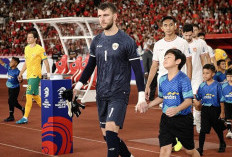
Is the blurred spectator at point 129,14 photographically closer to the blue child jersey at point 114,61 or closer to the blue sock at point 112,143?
the blue child jersey at point 114,61

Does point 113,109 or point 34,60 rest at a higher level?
point 113,109

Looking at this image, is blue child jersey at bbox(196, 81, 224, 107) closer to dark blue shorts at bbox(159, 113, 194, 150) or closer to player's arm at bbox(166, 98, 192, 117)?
dark blue shorts at bbox(159, 113, 194, 150)

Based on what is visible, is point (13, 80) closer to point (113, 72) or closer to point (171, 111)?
point (113, 72)

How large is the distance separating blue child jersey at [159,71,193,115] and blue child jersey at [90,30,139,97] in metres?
0.49

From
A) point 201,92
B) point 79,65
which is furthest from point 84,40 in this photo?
point 201,92

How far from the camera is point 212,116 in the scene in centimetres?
813

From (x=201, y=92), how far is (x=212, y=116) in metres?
0.50

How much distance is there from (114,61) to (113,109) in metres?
0.60

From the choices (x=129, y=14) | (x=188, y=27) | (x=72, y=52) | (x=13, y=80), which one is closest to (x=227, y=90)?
(x=188, y=27)

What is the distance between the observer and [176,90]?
5.99 m

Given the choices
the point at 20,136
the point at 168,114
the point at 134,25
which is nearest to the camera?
the point at 168,114

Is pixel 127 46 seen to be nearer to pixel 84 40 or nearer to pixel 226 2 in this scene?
pixel 84 40

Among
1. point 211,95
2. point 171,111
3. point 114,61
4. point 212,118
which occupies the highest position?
point 114,61

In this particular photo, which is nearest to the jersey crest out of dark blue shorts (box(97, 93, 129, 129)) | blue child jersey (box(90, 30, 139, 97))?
blue child jersey (box(90, 30, 139, 97))
